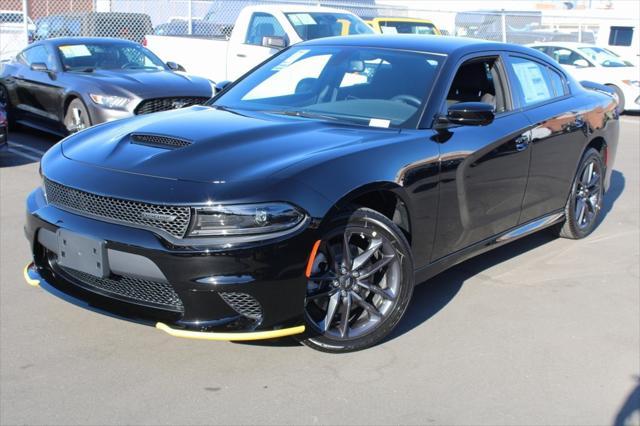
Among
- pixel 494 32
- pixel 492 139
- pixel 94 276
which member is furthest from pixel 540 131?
pixel 494 32

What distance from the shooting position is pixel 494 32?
2227 centimetres

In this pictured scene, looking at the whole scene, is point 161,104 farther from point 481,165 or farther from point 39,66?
point 481,165

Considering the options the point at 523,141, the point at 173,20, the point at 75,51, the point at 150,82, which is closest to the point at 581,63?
the point at 173,20

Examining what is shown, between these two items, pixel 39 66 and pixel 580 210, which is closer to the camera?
pixel 580 210

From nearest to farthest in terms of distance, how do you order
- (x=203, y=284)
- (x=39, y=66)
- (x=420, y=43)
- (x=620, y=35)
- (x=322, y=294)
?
(x=203, y=284)
(x=322, y=294)
(x=420, y=43)
(x=39, y=66)
(x=620, y=35)

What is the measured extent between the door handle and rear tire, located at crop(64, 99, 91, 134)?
5.67m

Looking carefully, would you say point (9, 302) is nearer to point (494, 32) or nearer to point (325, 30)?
point (325, 30)

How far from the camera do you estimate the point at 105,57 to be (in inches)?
409

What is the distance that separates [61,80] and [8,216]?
3.53 metres

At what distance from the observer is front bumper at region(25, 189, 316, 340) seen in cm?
346

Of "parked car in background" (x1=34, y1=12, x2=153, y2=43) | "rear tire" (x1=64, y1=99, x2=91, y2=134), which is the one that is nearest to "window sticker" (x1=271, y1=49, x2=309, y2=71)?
"rear tire" (x1=64, y1=99, x2=91, y2=134)

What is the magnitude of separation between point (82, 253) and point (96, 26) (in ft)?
45.8

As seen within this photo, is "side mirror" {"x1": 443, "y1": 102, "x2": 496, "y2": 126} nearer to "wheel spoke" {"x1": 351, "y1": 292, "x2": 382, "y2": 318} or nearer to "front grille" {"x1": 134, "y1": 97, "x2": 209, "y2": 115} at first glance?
"wheel spoke" {"x1": 351, "y1": 292, "x2": 382, "y2": 318}

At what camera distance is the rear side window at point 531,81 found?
545 centimetres
